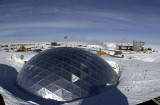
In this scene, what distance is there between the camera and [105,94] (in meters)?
11.5

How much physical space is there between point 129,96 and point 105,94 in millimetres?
2093

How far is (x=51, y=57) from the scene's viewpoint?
1437 centimetres

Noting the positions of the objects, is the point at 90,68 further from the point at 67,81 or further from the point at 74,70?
the point at 67,81

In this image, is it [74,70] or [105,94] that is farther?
[74,70]

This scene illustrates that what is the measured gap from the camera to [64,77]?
39.4 ft

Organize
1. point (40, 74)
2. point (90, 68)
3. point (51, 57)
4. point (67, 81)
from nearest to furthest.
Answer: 1. point (67, 81)
2. point (40, 74)
3. point (90, 68)
4. point (51, 57)

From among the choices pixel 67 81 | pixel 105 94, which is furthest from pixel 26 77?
pixel 105 94

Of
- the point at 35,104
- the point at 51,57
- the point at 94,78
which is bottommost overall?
the point at 35,104

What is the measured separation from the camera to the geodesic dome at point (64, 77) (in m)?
11.4

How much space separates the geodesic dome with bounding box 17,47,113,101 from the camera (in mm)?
11438

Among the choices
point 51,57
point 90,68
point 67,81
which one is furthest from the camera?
point 51,57

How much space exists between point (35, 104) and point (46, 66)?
4042mm

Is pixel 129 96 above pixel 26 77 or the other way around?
the other way around

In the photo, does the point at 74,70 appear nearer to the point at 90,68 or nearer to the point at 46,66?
the point at 90,68
